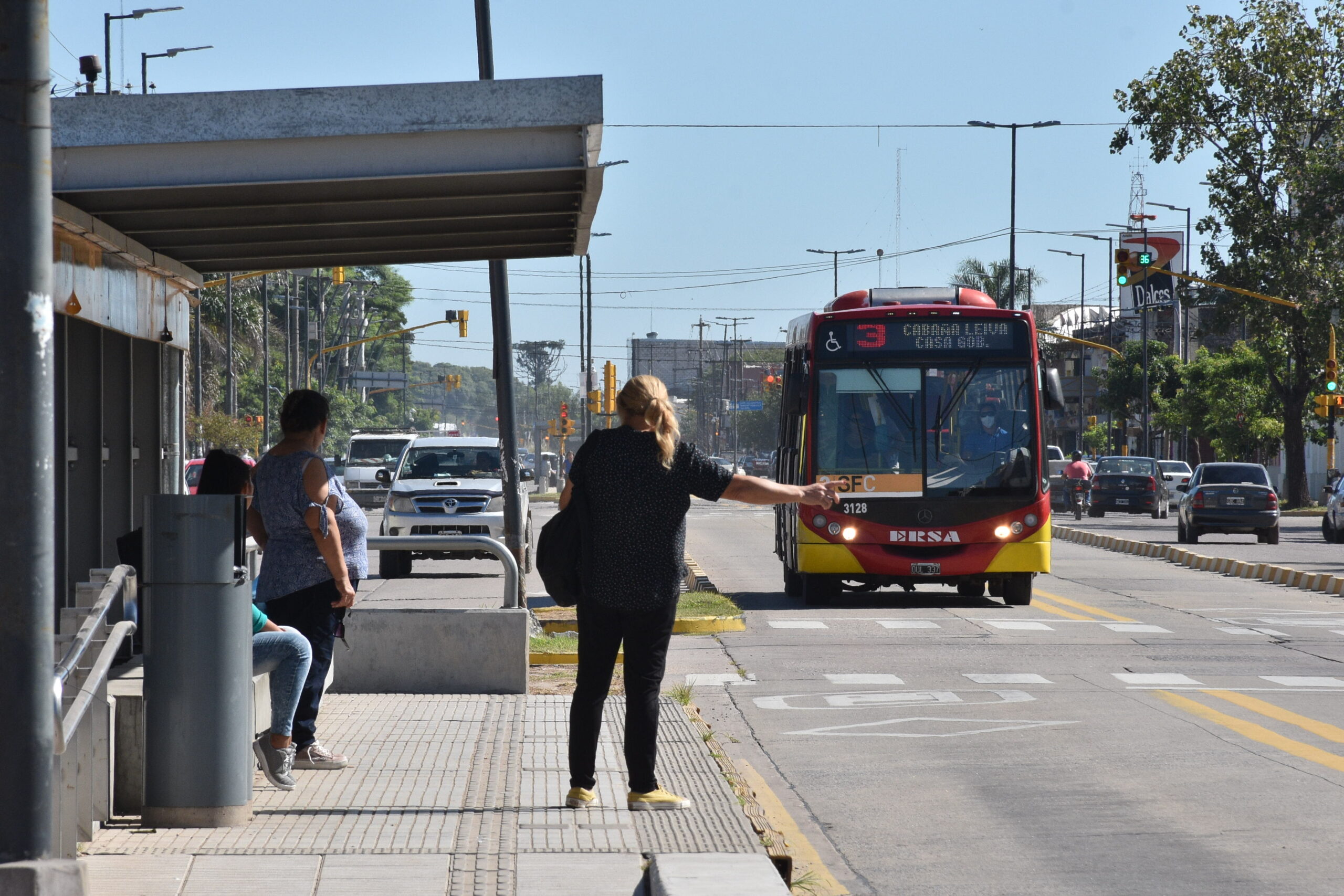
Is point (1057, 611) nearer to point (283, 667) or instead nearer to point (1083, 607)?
point (1083, 607)

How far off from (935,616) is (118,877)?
1284cm

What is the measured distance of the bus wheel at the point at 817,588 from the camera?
61.3 feet

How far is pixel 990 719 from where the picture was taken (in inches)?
407

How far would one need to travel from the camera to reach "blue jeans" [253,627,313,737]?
7.09 meters

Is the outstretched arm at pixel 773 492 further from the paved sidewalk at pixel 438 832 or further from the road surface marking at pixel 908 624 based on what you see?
the road surface marking at pixel 908 624

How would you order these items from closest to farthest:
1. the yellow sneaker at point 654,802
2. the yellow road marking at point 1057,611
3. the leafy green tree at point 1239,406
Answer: the yellow sneaker at point 654,802
the yellow road marking at point 1057,611
the leafy green tree at point 1239,406

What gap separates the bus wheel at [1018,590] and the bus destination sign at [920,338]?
2481mm

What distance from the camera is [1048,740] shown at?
31.2 ft

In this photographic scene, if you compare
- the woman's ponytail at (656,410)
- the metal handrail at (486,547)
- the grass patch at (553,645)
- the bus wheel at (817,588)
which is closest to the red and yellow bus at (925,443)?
the bus wheel at (817,588)

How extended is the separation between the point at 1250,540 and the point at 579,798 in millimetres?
32005

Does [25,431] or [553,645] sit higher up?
[25,431]

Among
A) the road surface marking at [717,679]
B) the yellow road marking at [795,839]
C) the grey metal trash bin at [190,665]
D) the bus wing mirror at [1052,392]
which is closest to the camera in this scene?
the yellow road marking at [795,839]

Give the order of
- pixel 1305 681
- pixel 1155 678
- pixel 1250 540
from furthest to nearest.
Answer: pixel 1250 540, pixel 1155 678, pixel 1305 681

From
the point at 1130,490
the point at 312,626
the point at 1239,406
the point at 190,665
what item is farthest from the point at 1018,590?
the point at 1239,406
